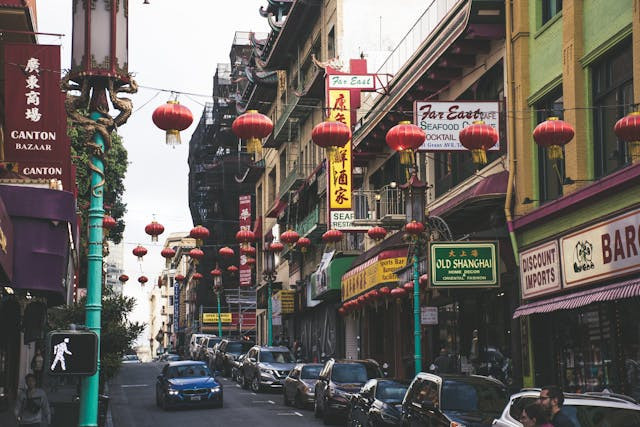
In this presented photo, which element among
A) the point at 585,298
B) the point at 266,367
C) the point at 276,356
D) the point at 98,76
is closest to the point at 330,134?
the point at 585,298

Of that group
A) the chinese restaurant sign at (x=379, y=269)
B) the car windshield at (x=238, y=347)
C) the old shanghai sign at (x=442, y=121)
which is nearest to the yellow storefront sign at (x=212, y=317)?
the car windshield at (x=238, y=347)

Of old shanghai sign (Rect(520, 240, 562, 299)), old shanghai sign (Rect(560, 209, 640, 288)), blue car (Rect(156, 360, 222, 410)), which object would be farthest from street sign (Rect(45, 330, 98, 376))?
blue car (Rect(156, 360, 222, 410))

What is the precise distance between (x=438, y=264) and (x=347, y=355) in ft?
78.8

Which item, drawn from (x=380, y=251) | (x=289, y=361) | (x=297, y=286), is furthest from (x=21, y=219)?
(x=297, y=286)

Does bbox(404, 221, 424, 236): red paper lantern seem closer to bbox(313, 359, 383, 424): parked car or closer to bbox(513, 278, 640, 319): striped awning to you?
bbox(513, 278, 640, 319): striped awning

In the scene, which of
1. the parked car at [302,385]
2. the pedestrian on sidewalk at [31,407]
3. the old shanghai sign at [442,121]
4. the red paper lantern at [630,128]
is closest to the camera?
the pedestrian on sidewalk at [31,407]

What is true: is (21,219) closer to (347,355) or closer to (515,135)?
(515,135)

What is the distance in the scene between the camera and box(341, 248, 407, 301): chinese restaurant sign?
34406 millimetres

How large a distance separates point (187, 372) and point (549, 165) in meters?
14.5

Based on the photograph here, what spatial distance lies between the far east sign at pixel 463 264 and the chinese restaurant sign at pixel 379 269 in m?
7.83

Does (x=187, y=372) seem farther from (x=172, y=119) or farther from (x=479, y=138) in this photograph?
(x=172, y=119)

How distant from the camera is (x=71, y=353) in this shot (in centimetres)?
1087

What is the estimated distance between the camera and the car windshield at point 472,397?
16.9 meters

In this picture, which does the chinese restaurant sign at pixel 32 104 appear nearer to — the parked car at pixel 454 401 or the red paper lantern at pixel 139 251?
the parked car at pixel 454 401
